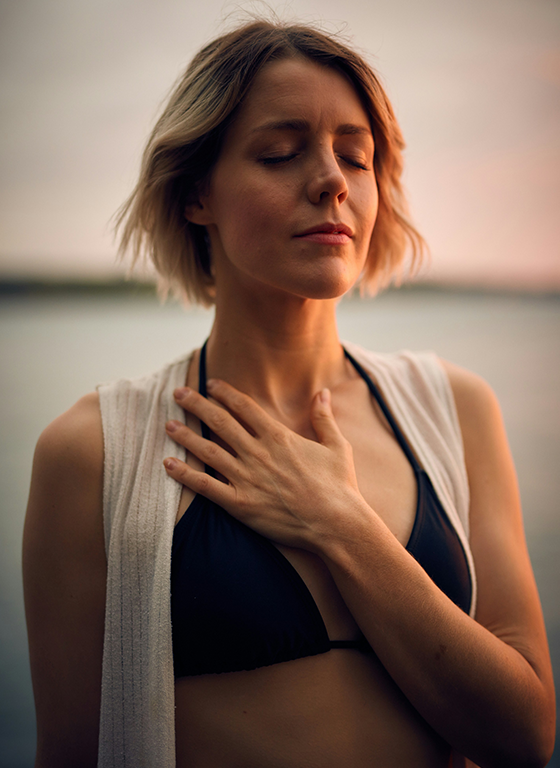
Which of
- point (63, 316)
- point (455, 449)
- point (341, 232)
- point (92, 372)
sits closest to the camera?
point (341, 232)

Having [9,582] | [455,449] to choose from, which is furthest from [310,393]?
[9,582]

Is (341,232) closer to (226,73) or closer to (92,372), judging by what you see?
(226,73)

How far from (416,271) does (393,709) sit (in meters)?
1.14

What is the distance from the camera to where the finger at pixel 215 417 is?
101cm

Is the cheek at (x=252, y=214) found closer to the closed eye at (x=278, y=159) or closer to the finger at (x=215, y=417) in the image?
the closed eye at (x=278, y=159)

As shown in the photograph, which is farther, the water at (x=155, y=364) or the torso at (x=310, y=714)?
the water at (x=155, y=364)

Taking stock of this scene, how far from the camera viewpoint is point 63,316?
3164 mm

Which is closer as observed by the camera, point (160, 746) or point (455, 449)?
point (160, 746)

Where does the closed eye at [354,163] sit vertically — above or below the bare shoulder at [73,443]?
above

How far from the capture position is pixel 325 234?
979 mm

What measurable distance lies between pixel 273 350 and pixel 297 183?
375 millimetres

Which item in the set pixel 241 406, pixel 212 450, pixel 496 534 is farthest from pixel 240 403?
pixel 496 534

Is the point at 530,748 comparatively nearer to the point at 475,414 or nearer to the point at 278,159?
the point at 475,414

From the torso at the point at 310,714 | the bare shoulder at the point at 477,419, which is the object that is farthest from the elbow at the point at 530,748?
the bare shoulder at the point at 477,419
